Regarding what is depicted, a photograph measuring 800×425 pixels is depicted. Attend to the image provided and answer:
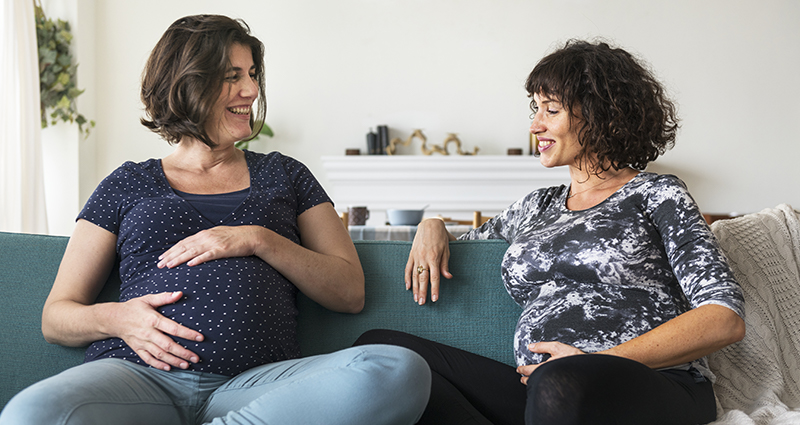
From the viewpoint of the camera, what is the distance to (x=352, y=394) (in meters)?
0.95

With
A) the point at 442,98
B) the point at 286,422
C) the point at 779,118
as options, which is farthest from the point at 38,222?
the point at 779,118

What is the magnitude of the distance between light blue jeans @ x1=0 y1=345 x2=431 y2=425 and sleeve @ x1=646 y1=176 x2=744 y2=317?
0.50 m

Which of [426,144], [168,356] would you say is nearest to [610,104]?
[168,356]

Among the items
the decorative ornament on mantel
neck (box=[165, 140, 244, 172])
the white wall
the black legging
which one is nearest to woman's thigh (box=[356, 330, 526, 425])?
the black legging

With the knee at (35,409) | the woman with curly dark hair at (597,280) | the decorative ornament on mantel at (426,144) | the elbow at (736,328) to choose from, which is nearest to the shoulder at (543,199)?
the woman with curly dark hair at (597,280)

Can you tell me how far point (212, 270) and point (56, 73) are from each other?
13.2 feet

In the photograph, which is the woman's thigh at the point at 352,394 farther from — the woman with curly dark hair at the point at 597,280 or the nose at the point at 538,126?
the nose at the point at 538,126

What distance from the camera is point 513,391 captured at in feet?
4.00

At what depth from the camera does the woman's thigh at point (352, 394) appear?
3.11 feet

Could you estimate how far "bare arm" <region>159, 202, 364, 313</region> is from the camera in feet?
3.89

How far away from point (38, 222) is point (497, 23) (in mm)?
3684

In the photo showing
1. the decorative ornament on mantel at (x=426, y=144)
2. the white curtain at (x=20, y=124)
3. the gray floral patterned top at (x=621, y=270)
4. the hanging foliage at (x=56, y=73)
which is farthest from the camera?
the decorative ornament on mantel at (x=426, y=144)

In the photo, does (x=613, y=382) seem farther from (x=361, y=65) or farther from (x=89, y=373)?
(x=361, y=65)

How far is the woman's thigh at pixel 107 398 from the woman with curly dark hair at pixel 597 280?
0.43m
